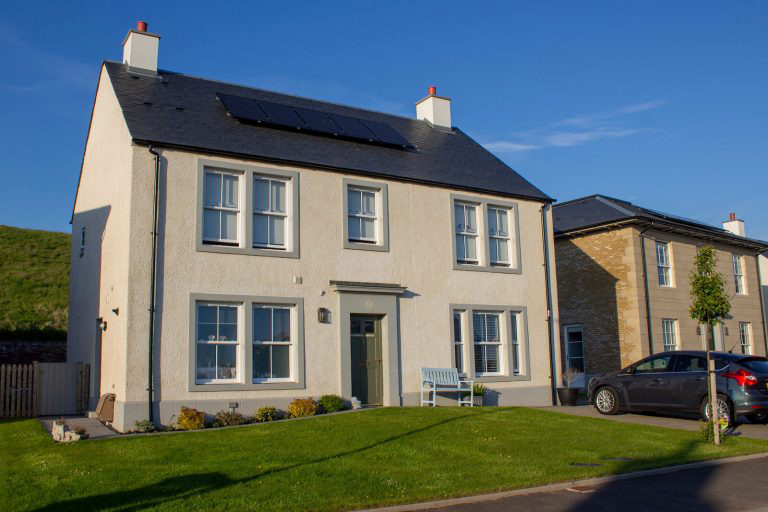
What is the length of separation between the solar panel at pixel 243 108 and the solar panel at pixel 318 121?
1298 mm

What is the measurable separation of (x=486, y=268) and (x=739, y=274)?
16.8 metres

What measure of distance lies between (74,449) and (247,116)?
30.9 feet

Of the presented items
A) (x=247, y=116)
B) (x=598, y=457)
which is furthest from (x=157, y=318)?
(x=598, y=457)

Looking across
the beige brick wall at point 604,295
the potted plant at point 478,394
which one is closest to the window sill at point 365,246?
the potted plant at point 478,394

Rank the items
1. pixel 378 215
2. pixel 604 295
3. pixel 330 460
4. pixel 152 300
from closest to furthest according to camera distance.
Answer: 1. pixel 330 460
2. pixel 152 300
3. pixel 378 215
4. pixel 604 295

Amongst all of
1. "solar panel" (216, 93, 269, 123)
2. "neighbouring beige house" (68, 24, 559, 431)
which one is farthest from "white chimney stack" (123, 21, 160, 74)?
"solar panel" (216, 93, 269, 123)

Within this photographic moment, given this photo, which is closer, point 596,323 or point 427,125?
point 427,125

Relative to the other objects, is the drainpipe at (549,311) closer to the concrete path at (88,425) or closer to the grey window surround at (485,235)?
the grey window surround at (485,235)

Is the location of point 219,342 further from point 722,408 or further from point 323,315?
point 722,408

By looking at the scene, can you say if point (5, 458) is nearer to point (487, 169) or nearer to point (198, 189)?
point (198, 189)

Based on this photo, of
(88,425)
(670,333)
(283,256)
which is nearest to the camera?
(88,425)

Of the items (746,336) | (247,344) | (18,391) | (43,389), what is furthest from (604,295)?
(18,391)

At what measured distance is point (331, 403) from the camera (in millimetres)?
16328

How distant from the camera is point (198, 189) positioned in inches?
632
